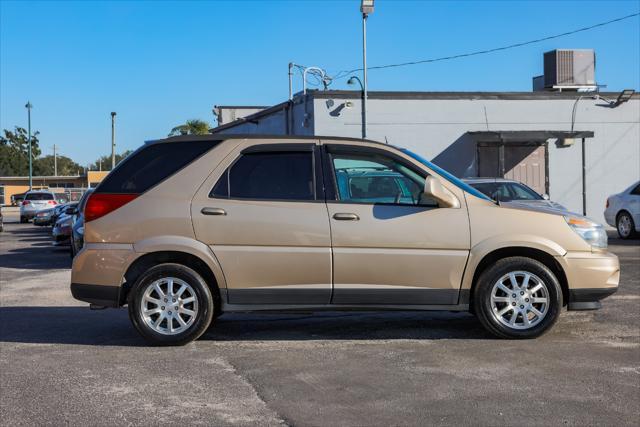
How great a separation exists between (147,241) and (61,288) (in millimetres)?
5160

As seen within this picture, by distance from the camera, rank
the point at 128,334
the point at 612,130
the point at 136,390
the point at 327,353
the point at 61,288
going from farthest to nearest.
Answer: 1. the point at 612,130
2. the point at 61,288
3. the point at 128,334
4. the point at 327,353
5. the point at 136,390

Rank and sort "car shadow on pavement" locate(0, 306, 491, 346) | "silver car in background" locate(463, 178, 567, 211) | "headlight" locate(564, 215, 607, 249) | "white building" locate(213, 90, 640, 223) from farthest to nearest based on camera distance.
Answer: "white building" locate(213, 90, 640, 223), "silver car in background" locate(463, 178, 567, 211), "car shadow on pavement" locate(0, 306, 491, 346), "headlight" locate(564, 215, 607, 249)

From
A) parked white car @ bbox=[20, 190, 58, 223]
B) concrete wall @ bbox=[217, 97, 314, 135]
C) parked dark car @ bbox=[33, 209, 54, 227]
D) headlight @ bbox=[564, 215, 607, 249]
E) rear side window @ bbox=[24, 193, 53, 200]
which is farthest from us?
rear side window @ bbox=[24, 193, 53, 200]

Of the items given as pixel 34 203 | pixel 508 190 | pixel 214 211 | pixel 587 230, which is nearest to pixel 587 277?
pixel 587 230

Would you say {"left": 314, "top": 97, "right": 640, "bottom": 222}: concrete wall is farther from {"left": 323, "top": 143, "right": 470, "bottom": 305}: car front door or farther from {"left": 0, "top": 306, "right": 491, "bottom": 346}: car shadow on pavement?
{"left": 323, "top": 143, "right": 470, "bottom": 305}: car front door

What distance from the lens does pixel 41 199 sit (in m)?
39.1

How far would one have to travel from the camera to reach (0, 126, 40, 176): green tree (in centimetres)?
10769

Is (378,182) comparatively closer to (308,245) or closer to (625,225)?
(308,245)

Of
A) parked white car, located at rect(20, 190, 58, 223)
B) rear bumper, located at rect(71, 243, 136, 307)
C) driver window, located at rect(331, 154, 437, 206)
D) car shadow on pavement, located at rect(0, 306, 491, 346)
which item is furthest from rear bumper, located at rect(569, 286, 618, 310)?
parked white car, located at rect(20, 190, 58, 223)

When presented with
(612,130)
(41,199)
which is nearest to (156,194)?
(612,130)

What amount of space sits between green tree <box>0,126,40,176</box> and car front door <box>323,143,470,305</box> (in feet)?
360

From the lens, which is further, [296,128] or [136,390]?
[296,128]

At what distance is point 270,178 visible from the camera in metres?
6.99

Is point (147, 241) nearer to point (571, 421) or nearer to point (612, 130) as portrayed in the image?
point (571, 421)
